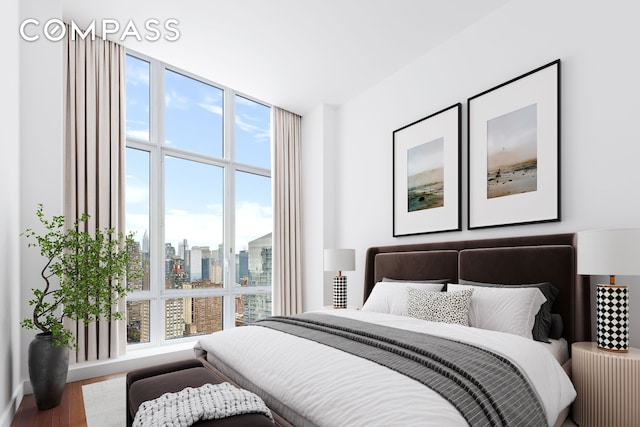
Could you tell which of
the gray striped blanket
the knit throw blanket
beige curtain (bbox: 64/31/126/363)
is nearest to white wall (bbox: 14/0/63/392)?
beige curtain (bbox: 64/31/126/363)

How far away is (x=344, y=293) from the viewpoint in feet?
13.4

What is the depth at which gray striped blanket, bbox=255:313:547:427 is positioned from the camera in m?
1.40

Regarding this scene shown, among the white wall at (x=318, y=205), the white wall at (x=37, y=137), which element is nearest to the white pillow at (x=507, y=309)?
the white wall at (x=318, y=205)

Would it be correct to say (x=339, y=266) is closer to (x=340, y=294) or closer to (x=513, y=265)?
(x=340, y=294)

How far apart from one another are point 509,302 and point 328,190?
9.16 feet

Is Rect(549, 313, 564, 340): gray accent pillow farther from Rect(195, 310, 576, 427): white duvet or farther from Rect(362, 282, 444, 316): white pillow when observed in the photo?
Rect(362, 282, 444, 316): white pillow

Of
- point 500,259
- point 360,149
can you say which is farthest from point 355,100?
point 500,259

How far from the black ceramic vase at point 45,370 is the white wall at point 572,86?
3061 mm

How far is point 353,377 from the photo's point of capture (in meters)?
1.50

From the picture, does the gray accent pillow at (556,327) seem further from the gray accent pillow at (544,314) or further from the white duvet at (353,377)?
the white duvet at (353,377)

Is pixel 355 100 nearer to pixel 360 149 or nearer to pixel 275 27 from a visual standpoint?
pixel 360 149

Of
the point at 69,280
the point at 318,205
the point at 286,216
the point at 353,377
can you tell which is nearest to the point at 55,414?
the point at 69,280

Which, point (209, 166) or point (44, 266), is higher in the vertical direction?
point (209, 166)

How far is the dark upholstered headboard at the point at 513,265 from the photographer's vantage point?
245 centimetres
